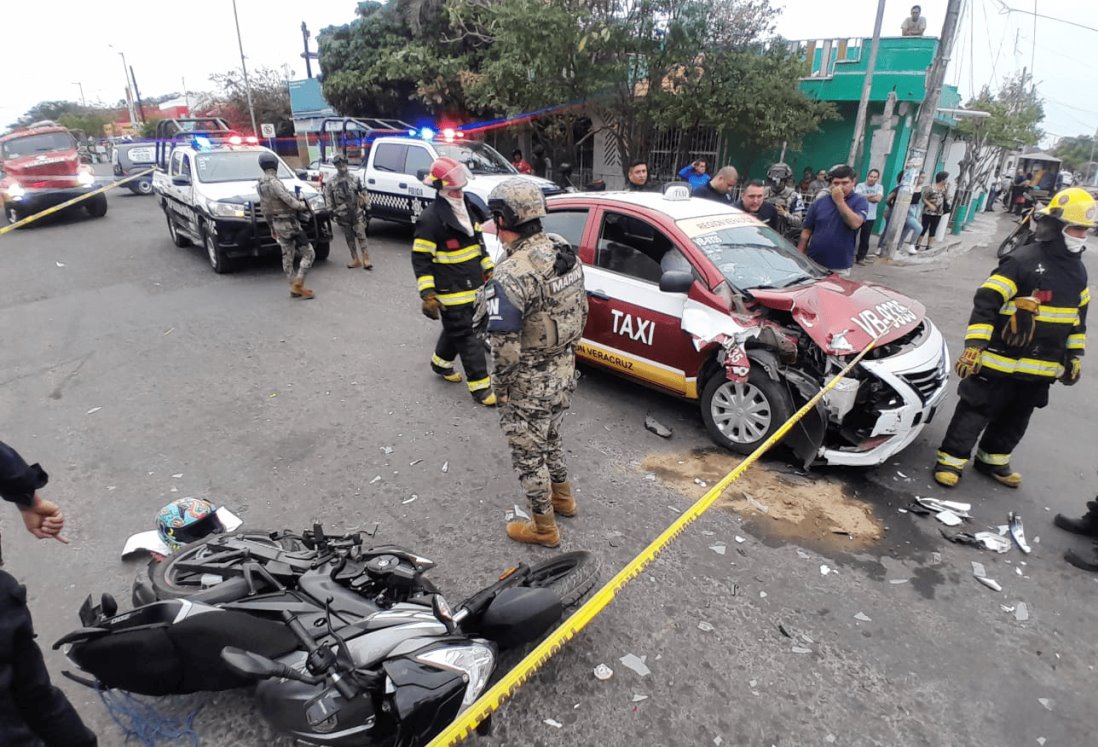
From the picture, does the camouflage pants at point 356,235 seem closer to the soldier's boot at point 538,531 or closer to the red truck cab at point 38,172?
the soldier's boot at point 538,531

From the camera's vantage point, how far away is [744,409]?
418 cm

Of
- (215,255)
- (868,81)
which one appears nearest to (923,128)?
(868,81)

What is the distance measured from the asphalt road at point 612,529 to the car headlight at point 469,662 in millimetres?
442

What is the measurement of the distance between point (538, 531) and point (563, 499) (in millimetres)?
302

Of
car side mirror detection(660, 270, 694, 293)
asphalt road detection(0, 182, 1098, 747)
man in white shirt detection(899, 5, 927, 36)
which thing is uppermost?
man in white shirt detection(899, 5, 927, 36)

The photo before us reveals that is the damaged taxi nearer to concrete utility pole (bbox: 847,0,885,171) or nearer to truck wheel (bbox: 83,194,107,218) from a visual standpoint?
concrete utility pole (bbox: 847,0,885,171)

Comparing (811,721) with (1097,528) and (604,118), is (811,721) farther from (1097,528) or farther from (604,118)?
(604,118)

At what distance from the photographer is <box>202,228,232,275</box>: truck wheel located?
350 inches

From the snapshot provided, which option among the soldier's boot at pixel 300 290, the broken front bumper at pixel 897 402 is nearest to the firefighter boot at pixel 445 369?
the broken front bumper at pixel 897 402

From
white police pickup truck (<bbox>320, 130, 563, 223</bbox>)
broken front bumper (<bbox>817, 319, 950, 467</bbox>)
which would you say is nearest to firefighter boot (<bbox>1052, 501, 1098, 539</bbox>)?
broken front bumper (<bbox>817, 319, 950, 467</bbox>)

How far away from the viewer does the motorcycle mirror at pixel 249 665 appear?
5.52ft

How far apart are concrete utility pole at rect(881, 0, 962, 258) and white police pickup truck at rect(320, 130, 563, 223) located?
21.9 ft

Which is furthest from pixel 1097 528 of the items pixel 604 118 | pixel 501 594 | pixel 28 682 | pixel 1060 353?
pixel 604 118

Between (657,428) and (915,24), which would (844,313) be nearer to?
(657,428)
